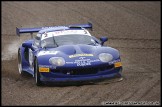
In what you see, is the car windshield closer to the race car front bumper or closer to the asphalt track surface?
the asphalt track surface

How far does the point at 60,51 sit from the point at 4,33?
1020cm

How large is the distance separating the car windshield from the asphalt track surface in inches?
36.9

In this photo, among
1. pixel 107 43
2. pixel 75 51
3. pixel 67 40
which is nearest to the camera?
pixel 75 51

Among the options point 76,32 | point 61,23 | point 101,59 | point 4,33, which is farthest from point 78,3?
point 101,59

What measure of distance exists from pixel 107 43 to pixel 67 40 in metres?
5.93

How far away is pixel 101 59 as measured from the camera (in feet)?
33.6

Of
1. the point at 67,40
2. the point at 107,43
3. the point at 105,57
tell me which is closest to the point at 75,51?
the point at 105,57

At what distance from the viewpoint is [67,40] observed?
1149 cm

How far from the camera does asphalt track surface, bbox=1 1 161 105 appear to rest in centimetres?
898

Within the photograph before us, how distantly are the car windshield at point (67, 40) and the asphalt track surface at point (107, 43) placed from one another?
3.07 ft

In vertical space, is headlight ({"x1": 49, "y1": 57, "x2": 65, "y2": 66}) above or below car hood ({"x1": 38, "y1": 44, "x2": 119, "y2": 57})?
below

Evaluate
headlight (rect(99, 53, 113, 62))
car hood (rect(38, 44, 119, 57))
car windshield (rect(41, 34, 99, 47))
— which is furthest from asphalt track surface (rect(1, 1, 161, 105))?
car windshield (rect(41, 34, 99, 47))

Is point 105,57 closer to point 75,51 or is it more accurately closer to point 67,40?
point 75,51

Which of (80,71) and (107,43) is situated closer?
(80,71)
